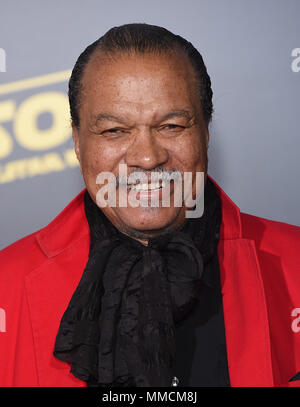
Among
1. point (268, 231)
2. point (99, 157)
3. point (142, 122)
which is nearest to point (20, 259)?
point (99, 157)

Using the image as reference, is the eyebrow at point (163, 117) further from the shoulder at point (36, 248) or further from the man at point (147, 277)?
the shoulder at point (36, 248)

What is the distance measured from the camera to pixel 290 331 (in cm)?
124

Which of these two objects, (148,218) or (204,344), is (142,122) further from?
(204,344)

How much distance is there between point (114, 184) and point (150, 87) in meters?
0.21

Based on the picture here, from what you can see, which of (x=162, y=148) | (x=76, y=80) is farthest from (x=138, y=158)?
(x=76, y=80)

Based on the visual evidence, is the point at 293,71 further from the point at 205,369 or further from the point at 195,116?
the point at 205,369

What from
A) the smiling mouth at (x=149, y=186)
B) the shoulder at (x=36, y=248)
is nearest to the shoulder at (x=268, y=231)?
the smiling mouth at (x=149, y=186)

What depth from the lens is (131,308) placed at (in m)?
1.14

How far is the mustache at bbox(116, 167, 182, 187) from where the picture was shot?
1162 millimetres

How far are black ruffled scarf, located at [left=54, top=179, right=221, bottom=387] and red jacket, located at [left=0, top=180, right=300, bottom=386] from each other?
0.20 feet

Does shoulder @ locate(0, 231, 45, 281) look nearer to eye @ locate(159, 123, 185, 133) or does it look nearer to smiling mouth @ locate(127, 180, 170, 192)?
smiling mouth @ locate(127, 180, 170, 192)

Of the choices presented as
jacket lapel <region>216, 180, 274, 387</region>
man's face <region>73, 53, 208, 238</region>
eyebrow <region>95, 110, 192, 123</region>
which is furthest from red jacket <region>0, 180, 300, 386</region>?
eyebrow <region>95, 110, 192, 123</region>

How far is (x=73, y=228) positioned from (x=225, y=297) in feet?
1.26

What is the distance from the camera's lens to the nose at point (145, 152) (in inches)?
44.8
